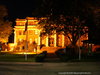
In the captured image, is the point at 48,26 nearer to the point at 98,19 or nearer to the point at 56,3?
the point at 56,3

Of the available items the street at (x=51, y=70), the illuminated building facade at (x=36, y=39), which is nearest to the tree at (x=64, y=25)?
the street at (x=51, y=70)

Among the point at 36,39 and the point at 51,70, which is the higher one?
the point at 36,39

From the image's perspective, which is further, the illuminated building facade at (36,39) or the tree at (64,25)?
the illuminated building facade at (36,39)

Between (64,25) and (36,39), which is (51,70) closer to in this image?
(64,25)

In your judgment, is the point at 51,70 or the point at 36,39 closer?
the point at 51,70

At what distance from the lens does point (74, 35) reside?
3444 cm

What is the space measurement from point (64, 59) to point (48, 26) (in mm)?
8817

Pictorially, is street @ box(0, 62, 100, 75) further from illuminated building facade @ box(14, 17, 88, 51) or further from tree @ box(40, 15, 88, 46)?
illuminated building facade @ box(14, 17, 88, 51)

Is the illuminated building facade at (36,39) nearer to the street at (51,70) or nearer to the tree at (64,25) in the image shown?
the tree at (64,25)

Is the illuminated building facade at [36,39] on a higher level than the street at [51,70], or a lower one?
higher

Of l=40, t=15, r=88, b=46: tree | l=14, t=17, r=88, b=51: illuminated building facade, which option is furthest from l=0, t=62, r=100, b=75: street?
l=14, t=17, r=88, b=51: illuminated building facade

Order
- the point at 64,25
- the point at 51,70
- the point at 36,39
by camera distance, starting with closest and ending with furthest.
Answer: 1. the point at 51,70
2. the point at 64,25
3. the point at 36,39

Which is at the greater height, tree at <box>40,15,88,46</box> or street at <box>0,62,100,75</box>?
tree at <box>40,15,88,46</box>

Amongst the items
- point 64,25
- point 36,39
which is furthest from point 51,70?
point 36,39
